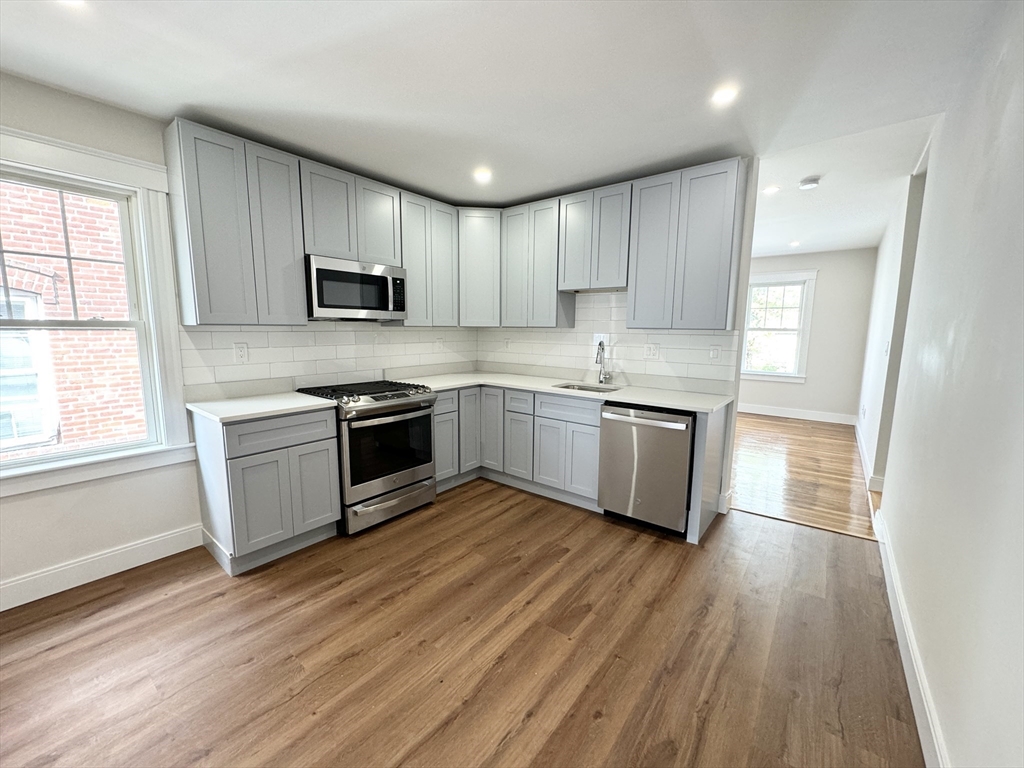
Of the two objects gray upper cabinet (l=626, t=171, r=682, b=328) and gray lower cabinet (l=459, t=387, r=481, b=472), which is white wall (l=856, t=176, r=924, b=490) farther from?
gray lower cabinet (l=459, t=387, r=481, b=472)

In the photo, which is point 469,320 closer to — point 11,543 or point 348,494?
point 348,494

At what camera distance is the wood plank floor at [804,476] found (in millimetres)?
3168

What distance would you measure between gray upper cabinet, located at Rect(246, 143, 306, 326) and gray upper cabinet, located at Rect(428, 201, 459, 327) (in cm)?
114

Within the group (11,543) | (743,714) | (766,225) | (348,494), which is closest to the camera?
(743,714)

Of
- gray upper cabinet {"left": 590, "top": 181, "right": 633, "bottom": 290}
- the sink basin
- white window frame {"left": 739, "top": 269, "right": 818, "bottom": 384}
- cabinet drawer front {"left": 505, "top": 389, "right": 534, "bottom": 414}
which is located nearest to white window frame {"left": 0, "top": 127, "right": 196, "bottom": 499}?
cabinet drawer front {"left": 505, "top": 389, "right": 534, "bottom": 414}

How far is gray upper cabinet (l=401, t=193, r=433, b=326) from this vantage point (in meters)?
3.37

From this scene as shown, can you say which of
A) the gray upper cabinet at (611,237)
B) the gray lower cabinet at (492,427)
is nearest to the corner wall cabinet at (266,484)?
the gray lower cabinet at (492,427)

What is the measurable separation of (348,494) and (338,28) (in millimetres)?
2431

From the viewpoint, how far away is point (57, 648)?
1.82 m

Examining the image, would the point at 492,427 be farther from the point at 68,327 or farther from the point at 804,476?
the point at 804,476

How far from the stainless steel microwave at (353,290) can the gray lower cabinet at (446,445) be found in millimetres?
901

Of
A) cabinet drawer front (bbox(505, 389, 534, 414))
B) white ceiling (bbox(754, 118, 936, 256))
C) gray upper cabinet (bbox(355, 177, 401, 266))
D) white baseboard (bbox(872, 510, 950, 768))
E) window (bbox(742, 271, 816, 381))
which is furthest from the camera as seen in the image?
window (bbox(742, 271, 816, 381))

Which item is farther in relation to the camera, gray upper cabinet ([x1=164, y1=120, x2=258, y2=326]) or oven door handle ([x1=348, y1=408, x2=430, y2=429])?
oven door handle ([x1=348, y1=408, x2=430, y2=429])

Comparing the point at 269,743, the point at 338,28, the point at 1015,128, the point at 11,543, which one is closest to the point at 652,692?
the point at 269,743
